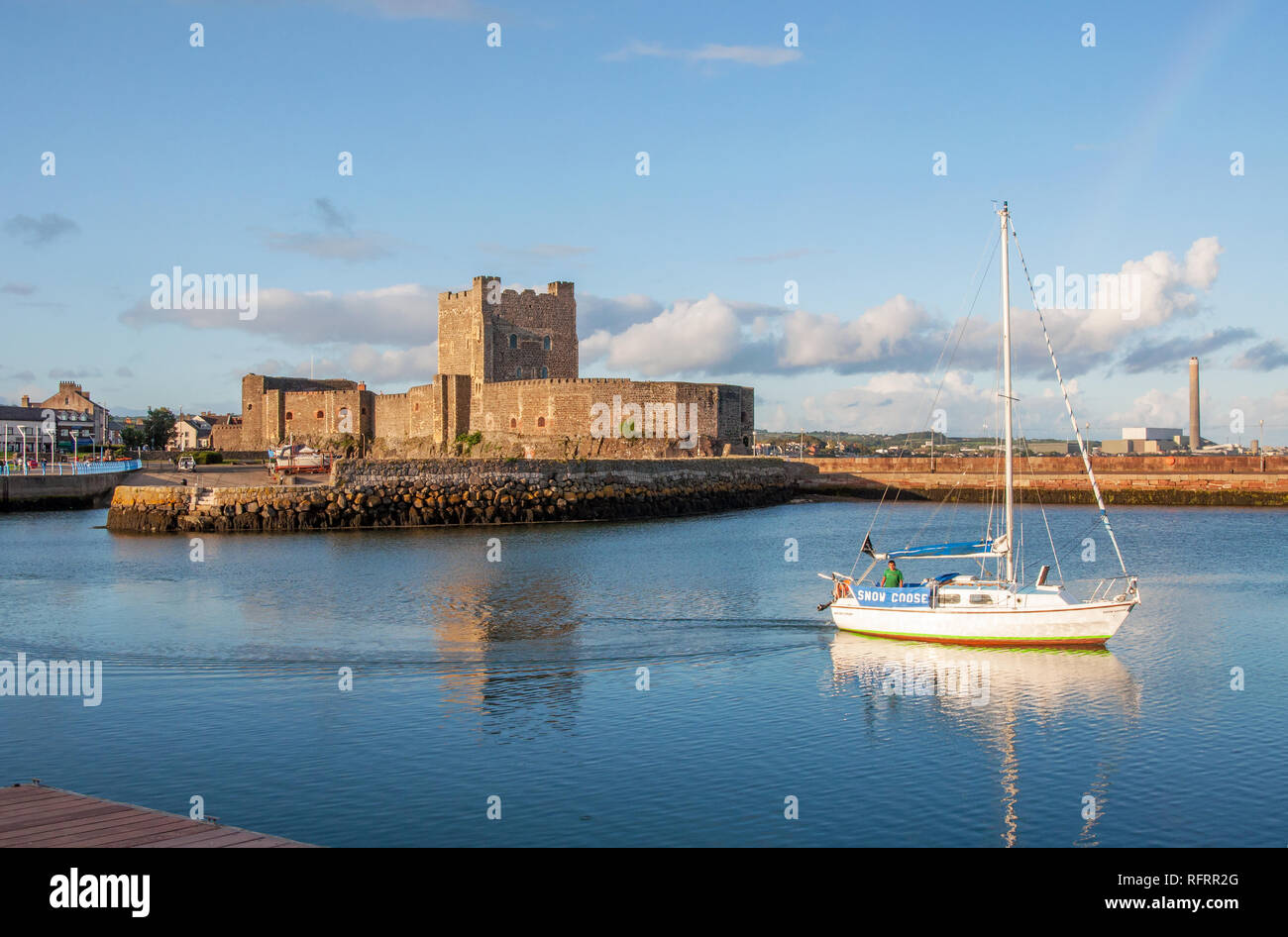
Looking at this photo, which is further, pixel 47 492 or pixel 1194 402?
pixel 1194 402

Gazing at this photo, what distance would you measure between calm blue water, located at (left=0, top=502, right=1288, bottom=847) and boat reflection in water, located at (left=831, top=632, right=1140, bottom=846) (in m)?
0.06

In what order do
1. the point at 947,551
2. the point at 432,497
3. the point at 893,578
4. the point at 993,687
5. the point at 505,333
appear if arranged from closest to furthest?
the point at 993,687 → the point at 893,578 → the point at 947,551 → the point at 432,497 → the point at 505,333

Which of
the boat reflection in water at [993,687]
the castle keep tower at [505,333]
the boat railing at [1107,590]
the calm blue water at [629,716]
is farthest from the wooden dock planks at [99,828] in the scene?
the castle keep tower at [505,333]

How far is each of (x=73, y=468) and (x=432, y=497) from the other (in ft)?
69.8

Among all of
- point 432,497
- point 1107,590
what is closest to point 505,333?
point 432,497

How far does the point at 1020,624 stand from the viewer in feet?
52.0

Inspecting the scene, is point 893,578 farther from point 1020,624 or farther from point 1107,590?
point 1107,590

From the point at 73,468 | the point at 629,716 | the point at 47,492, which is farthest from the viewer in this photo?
the point at 73,468

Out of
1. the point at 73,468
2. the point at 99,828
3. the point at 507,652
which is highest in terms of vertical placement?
the point at 73,468

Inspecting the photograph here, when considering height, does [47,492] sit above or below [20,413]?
below

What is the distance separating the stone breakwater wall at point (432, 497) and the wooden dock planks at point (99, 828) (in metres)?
28.5

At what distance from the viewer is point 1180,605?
783 inches

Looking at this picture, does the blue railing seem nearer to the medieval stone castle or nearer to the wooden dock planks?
the medieval stone castle

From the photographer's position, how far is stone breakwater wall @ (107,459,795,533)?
3572cm
